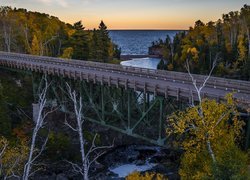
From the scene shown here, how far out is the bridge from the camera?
84.2 ft

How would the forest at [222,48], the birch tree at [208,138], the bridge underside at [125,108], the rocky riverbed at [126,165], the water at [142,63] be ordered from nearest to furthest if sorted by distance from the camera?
the birch tree at [208,138]
the bridge underside at [125,108]
the rocky riverbed at [126,165]
the forest at [222,48]
the water at [142,63]

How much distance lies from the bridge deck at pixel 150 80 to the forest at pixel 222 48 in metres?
23.3

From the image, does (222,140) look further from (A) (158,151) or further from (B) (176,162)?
(A) (158,151)

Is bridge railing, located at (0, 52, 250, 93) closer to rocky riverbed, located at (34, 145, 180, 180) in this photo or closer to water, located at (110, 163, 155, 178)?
rocky riverbed, located at (34, 145, 180, 180)

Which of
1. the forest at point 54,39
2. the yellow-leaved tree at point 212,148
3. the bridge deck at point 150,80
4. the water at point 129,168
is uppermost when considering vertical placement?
the forest at point 54,39

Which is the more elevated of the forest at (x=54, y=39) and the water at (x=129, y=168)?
the forest at (x=54, y=39)

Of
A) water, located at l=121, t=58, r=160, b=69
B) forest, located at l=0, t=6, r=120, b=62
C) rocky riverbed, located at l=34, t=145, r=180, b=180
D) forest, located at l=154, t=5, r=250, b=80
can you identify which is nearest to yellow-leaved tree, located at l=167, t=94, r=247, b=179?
rocky riverbed, located at l=34, t=145, r=180, b=180

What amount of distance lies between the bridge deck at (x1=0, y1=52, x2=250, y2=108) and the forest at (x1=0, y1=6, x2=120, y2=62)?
17720 millimetres

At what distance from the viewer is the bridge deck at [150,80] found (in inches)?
994

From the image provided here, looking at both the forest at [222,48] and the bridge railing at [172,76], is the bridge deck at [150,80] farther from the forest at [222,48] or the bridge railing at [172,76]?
the forest at [222,48]

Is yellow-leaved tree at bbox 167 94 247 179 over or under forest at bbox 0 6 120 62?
under

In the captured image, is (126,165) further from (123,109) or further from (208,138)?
(208,138)

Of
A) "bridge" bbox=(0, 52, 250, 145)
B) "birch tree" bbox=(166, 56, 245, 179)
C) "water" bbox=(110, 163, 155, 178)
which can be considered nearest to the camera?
"birch tree" bbox=(166, 56, 245, 179)

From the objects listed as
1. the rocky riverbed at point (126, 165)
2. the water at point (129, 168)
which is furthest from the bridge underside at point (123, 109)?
the water at point (129, 168)
